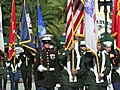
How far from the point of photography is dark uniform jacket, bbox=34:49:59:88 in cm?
1206

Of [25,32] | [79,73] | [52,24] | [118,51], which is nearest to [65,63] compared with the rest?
[79,73]

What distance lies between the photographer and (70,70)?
11.7m

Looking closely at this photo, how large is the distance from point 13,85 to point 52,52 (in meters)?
6.28

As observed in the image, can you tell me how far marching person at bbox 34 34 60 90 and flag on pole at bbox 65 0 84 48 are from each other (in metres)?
0.53

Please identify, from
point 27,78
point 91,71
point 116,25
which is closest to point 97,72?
point 91,71

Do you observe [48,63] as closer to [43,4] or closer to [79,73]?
[79,73]

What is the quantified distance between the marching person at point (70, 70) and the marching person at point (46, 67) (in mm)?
335

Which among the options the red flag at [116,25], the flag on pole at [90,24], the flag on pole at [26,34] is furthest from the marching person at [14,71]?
the flag on pole at [90,24]

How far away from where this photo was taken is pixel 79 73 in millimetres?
11766

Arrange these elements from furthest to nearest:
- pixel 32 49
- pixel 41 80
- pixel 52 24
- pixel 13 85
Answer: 1. pixel 52 24
2. pixel 13 85
3. pixel 32 49
4. pixel 41 80

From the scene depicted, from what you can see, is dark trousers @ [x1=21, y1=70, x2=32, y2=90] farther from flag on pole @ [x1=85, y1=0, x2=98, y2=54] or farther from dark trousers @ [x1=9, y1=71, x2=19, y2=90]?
flag on pole @ [x1=85, y1=0, x2=98, y2=54]

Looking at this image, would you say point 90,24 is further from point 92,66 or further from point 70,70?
point 70,70

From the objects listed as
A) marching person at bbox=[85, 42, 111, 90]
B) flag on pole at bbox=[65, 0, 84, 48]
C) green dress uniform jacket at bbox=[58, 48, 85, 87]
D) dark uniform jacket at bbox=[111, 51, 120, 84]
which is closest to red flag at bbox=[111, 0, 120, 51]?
dark uniform jacket at bbox=[111, 51, 120, 84]

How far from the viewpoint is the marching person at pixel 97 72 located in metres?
11.3
